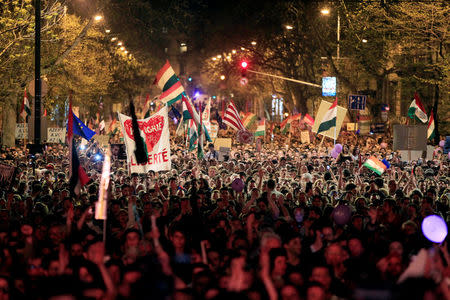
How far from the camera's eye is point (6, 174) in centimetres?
1449

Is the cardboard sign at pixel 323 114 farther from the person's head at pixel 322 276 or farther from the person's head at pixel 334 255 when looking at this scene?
the person's head at pixel 322 276

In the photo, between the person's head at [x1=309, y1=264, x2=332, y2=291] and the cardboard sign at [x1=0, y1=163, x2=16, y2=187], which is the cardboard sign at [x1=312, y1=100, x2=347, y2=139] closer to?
the cardboard sign at [x1=0, y1=163, x2=16, y2=187]

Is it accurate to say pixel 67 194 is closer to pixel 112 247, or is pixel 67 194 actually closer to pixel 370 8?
pixel 112 247

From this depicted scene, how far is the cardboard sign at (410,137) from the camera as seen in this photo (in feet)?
66.0

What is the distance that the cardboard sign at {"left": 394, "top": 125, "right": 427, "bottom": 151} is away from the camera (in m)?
20.1

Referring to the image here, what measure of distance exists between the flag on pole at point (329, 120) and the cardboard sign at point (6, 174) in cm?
1050

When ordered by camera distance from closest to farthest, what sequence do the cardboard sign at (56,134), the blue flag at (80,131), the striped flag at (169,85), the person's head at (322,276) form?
1. the person's head at (322,276)
2. the striped flag at (169,85)
3. the blue flag at (80,131)
4. the cardboard sign at (56,134)

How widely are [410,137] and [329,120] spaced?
2.76 metres

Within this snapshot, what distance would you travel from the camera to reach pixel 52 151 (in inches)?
1143

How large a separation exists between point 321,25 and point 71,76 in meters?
14.9

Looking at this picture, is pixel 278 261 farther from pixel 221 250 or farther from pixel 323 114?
pixel 323 114

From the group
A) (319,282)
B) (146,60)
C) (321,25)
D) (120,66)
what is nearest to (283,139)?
(321,25)

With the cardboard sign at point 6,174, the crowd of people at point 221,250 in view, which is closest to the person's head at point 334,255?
the crowd of people at point 221,250

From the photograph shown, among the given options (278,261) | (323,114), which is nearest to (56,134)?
(323,114)
